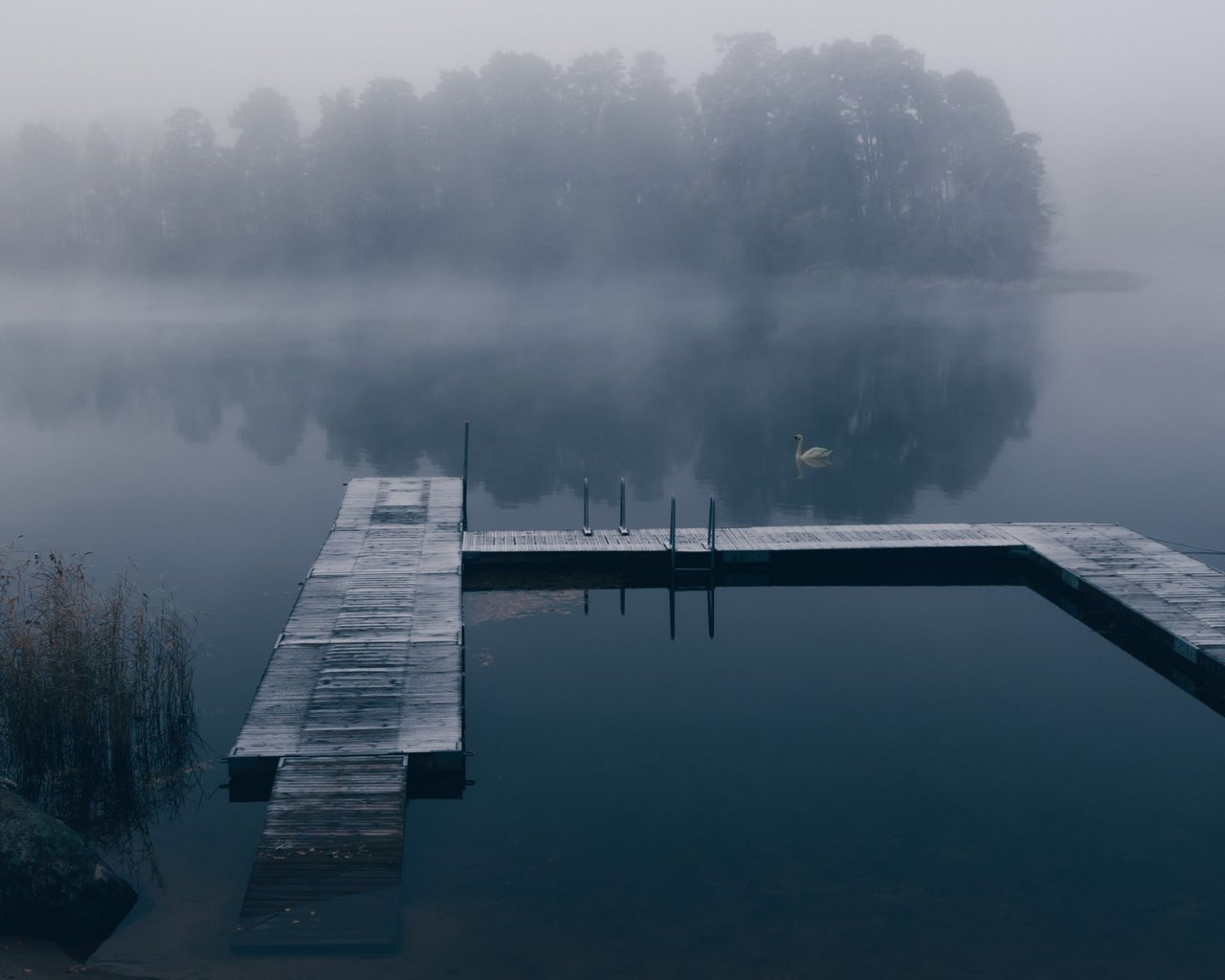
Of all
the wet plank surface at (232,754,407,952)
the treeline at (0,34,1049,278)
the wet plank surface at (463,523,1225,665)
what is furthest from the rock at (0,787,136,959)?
the treeline at (0,34,1049,278)

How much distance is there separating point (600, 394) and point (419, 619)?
98.7 ft

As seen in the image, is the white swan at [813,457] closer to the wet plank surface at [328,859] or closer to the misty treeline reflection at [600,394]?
the misty treeline reflection at [600,394]

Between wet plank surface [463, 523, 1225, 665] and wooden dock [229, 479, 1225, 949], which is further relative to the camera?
wet plank surface [463, 523, 1225, 665]

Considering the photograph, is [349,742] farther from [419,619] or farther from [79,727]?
[419,619]

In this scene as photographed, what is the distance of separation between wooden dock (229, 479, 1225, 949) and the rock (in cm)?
122

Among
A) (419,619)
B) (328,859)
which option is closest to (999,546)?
(419,619)

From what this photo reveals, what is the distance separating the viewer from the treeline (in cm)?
8525

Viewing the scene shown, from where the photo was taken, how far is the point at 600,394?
4512cm

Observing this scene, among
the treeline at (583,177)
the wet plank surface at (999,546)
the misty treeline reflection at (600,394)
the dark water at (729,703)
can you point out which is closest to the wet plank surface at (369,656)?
the dark water at (729,703)

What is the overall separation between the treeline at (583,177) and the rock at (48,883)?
79395 mm

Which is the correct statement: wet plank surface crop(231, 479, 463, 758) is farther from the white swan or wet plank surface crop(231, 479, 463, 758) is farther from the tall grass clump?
the white swan

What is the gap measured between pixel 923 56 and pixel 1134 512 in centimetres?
6895

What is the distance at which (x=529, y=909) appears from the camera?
1020 centimetres

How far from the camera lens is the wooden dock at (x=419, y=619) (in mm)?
9945
